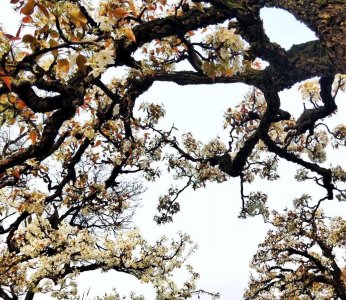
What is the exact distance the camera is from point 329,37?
5051 millimetres

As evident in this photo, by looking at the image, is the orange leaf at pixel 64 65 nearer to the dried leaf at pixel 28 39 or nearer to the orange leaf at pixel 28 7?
the dried leaf at pixel 28 39

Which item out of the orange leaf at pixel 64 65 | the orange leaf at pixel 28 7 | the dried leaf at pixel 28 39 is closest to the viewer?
the orange leaf at pixel 28 7

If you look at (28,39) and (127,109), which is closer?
(28,39)

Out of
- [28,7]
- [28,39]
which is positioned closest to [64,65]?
[28,39]

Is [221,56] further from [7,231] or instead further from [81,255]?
[7,231]

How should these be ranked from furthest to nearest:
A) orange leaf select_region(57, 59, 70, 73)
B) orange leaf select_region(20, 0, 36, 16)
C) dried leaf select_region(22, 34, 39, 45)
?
orange leaf select_region(57, 59, 70, 73) → dried leaf select_region(22, 34, 39, 45) → orange leaf select_region(20, 0, 36, 16)

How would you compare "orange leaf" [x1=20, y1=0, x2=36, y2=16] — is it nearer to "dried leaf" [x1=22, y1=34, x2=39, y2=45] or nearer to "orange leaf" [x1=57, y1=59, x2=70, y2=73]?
"dried leaf" [x1=22, y1=34, x2=39, y2=45]

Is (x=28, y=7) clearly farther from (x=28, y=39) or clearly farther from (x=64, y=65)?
(x=64, y=65)

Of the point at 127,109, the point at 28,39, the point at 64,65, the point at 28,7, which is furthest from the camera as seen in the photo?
the point at 127,109

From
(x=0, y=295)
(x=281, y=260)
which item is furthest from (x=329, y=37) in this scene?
(x=281, y=260)

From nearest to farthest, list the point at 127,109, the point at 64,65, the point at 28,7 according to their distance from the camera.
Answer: the point at 28,7, the point at 64,65, the point at 127,109

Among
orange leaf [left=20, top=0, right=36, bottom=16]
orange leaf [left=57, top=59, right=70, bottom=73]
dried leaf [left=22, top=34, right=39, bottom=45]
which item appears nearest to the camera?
orange leaf [left=20, top=0, right=36, bottom=16]

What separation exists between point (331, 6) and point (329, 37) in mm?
670

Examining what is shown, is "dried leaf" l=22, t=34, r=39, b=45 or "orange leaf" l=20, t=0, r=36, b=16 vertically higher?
"orange leaf" l=20, t=0, r=36, b=16
